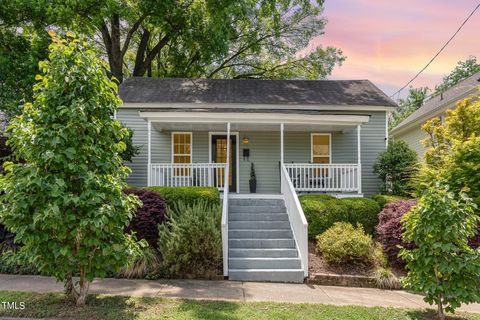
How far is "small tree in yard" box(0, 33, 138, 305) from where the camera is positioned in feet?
14.0

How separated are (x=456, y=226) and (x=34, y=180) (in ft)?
17.8

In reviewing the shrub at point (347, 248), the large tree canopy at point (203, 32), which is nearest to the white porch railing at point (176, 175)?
the shrub at point (347, 248)

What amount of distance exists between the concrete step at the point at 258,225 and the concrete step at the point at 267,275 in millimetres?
1751

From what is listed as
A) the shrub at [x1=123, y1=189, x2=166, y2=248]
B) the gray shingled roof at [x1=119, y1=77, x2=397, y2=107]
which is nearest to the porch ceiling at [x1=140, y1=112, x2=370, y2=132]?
the gray shingled roof at [x1=119, y1=77, x2=397, y2=107]

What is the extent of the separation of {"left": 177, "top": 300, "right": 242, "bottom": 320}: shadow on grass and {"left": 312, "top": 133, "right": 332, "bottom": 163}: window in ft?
29.1

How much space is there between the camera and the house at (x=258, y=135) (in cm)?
1096

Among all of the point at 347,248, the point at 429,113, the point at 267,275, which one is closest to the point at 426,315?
the point at 347,248

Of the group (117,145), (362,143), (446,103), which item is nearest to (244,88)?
(362,143)

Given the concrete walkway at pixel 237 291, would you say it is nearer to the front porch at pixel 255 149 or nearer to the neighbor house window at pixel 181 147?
the front porch at pixel 255 149

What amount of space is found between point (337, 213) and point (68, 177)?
639 centimetres

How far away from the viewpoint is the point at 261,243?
8094mm

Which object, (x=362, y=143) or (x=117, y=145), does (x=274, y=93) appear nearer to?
(x=362, y=143)

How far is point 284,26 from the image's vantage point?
21250 millimetres

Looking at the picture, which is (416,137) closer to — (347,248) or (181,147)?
(181,147)
